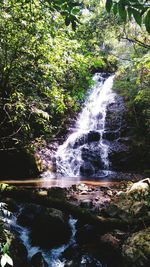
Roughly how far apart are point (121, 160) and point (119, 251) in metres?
11.3

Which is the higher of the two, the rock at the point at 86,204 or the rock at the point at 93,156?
the rock at the point at 93,156

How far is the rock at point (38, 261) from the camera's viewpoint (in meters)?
5.38

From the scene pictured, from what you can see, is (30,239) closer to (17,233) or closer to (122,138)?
(17,233)

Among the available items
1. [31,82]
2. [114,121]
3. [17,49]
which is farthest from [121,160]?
[17,49]

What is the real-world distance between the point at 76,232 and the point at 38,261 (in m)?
1.36

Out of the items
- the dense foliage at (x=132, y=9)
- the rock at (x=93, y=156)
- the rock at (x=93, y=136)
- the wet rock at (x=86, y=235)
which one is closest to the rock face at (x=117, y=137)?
the rock at (x=93, y=136)

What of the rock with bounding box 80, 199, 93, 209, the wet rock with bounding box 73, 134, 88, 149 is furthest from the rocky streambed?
the wet rock with bounding box 73, 134, 88, 149

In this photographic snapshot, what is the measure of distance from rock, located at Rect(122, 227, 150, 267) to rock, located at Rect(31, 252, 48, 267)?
161cm

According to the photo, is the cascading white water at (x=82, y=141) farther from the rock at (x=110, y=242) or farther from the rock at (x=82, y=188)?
the rock at (x=110, y=242)

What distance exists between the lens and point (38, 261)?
5445 millimetres

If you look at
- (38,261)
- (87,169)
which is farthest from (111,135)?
(38,261)

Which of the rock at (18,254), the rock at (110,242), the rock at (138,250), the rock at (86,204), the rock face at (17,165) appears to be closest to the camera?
the rock at (138,250)

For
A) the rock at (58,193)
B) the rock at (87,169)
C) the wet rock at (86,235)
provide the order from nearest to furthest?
1. the wet rock at (86,235)
2. the rock at (58,193)
3. the rock at (87,169)

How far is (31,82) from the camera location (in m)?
7.24
